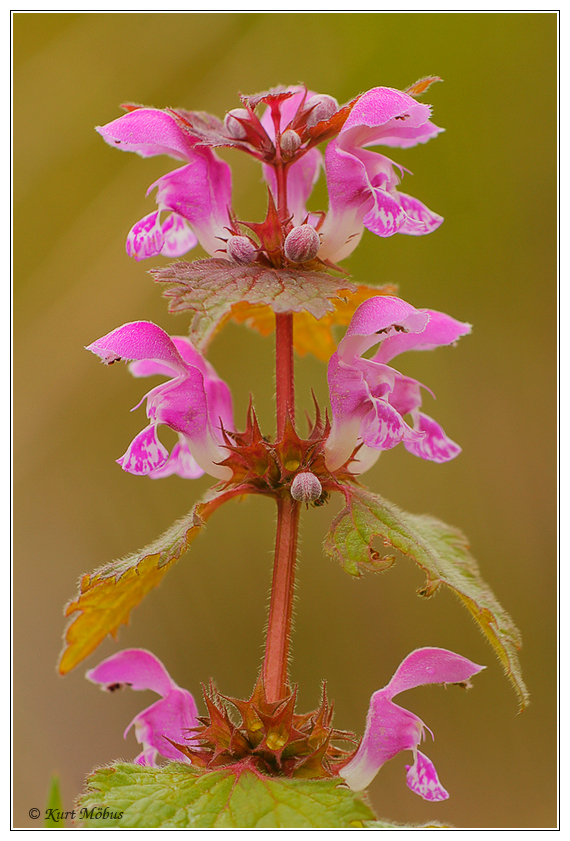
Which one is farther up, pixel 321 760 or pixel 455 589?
pixel 455 589

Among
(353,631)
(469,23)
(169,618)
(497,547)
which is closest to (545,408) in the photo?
(497,547)

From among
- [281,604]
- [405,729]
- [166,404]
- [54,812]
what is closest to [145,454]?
[166,404]

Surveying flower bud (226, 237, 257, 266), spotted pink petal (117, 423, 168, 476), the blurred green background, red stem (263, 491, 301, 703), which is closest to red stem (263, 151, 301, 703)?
red stem (263, 491, 301, 703)

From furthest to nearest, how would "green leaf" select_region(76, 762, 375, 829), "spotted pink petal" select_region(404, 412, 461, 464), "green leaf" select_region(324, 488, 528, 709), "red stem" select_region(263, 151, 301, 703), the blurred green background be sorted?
the blurred green background < "spotted pink petal" select_region(404, 412, 461, 464) < "red stem" select_region(263, 151, 301, 703) < "green leaf" select_region(324, 488, 528, 709) < "green leaf" select_region(76, 762, 375, 829)

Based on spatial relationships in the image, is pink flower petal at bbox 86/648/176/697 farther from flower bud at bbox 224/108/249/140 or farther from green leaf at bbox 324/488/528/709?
flower bud at bbox 224/108/249/140

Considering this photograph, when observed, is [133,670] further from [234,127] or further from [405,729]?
[234,127]

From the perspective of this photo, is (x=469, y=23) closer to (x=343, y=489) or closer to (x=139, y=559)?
(x=343, y=489)

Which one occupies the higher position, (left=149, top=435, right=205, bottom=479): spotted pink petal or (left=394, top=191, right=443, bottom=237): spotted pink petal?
(left=394, top=191, right=443, bottom=237): spotted pink petal
